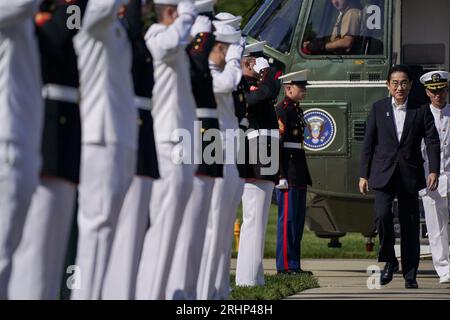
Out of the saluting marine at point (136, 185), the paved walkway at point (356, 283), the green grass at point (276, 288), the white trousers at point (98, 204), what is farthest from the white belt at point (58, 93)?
the paved walkway at point (356, 283)

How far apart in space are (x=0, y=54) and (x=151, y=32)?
1.79 m

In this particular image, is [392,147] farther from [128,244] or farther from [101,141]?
[101,141]

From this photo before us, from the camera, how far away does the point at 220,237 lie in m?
11.0

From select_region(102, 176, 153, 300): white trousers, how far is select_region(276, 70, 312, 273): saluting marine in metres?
5.85

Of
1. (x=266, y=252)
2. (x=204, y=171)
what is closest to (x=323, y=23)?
(x=266, y=252)

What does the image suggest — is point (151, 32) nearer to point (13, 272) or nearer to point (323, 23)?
point (13, 272)

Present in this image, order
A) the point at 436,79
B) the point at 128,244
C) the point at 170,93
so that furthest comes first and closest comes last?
the point at 436,79
the point at 170,93
the point at 128,244

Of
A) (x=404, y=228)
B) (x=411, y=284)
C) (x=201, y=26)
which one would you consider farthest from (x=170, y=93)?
(x=411, y=284)

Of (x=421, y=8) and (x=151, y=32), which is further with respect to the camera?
(x=421, y=8)

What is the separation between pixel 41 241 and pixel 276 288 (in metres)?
5.04

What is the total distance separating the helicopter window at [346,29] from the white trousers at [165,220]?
7262mm

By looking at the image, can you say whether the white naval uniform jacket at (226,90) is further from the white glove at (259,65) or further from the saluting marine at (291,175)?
the saluting marine at (291,175)

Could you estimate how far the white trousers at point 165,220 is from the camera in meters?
9.22
